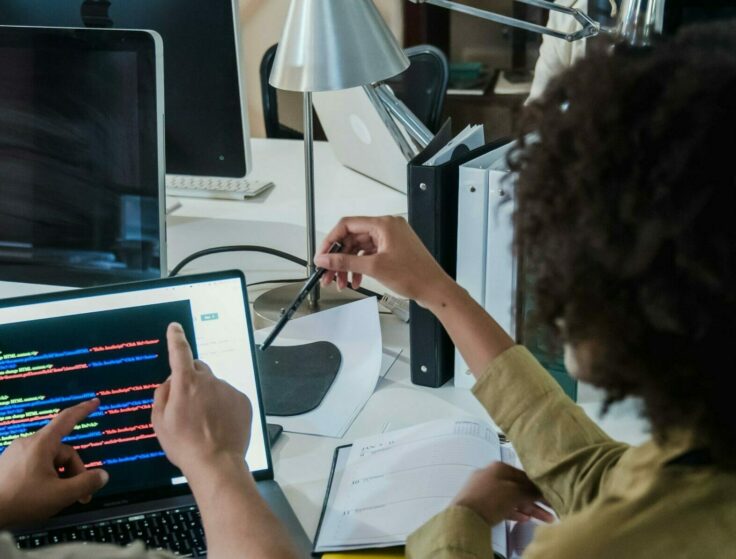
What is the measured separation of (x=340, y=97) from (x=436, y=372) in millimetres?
716

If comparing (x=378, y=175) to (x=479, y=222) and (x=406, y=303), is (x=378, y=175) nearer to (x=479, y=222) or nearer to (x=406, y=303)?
(x=406, y=303)

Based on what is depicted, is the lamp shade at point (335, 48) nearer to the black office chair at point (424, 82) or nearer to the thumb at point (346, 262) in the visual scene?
the thumb at point (346, 262)

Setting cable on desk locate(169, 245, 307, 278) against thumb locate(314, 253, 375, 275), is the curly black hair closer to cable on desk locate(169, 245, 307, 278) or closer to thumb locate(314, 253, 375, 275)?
thumb locate(314, 253, 375, 275)

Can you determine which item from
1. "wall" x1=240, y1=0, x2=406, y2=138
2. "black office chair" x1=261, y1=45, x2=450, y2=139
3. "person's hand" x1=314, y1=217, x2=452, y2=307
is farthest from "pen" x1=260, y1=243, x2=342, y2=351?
"wall" x1=240, y1=0, x2=406, y2=138

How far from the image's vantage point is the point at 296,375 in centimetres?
115

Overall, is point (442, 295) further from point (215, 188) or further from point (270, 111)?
point (270, 111)

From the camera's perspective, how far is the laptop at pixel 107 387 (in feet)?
2.94

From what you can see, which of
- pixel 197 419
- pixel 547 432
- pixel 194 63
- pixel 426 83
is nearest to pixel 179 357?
pixel 197 419

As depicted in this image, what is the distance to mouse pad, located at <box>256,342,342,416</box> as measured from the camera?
3.59 feet

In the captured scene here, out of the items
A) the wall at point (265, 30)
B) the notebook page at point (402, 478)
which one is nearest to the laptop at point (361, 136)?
the notebook page at point (402, 478)

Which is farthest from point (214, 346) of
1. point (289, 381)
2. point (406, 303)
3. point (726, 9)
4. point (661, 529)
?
point (726, 9)

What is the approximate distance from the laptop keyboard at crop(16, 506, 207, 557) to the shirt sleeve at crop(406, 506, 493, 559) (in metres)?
0.22

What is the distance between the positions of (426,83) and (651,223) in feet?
5.75

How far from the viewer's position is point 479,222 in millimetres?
1056
